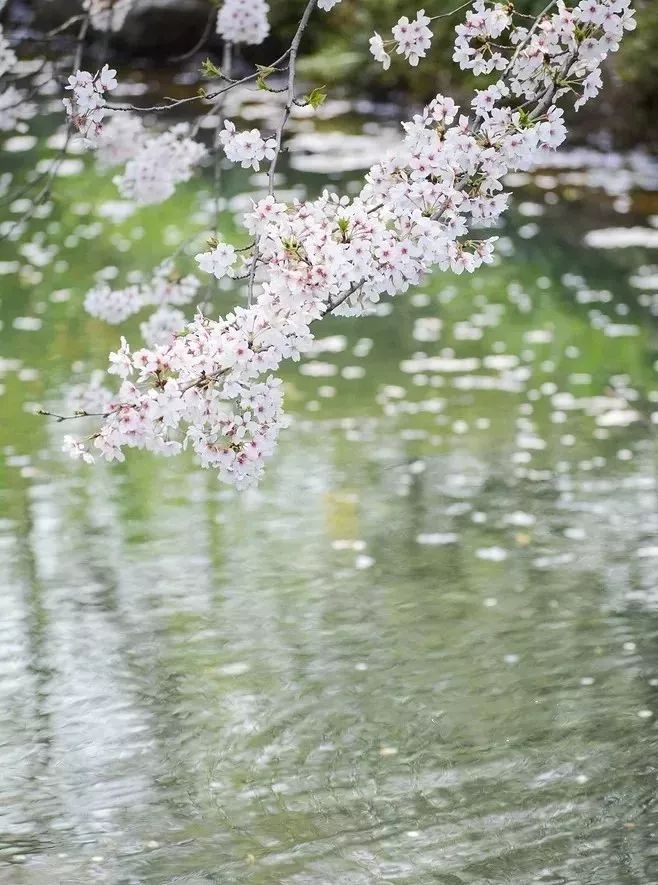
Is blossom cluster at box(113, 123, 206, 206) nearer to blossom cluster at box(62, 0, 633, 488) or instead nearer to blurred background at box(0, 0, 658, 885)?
blurred background at box(0, 0, 658, 885)

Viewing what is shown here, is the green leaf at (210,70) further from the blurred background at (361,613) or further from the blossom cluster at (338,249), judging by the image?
the blurred background at (361,613)

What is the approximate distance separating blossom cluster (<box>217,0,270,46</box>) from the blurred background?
87cm

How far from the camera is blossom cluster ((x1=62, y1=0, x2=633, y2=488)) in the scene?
4691mm

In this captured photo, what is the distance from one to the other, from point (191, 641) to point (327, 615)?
66 cm

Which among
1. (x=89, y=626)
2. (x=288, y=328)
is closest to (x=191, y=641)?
(x=89, y=626)

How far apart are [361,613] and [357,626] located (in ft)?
0.53

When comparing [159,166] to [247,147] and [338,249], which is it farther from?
[338,249]

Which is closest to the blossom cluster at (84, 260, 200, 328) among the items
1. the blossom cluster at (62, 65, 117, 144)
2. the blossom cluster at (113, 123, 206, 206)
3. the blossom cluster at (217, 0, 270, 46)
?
the blossom cluster at (113, 123, 206, 206)

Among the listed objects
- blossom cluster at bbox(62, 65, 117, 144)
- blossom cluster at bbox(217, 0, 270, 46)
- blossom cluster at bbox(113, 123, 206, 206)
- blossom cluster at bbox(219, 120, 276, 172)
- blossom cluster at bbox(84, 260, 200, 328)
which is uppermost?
blossom cluster at bbox(62, 65, 117, 144)

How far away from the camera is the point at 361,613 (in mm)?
7363

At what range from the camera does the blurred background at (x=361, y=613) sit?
540 cm

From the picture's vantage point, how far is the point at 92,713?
633 cm

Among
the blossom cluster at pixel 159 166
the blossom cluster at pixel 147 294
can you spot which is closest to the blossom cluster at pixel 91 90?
the blossom cluster at pixel 147 294

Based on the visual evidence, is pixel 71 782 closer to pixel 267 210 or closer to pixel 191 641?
pixel 191 641
